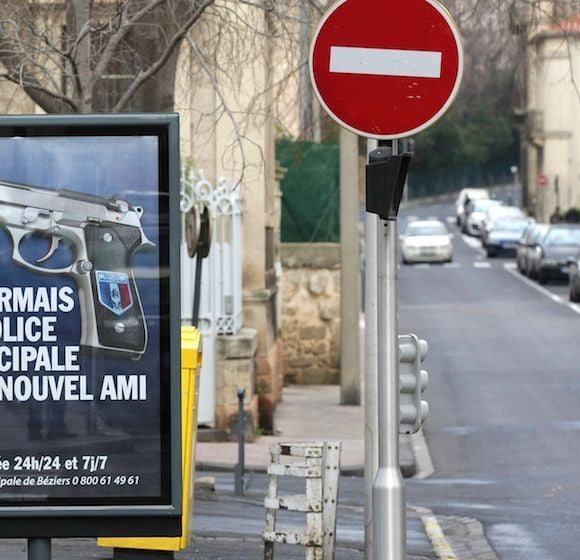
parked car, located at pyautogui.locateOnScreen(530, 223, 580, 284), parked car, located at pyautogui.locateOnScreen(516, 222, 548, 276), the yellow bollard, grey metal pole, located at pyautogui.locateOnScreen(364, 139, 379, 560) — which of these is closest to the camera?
the yellow bollard

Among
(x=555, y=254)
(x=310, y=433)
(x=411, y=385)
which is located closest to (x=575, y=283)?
(x=555, y=254)

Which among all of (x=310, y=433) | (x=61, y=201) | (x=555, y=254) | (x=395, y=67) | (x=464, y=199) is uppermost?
(x=395, y=67)

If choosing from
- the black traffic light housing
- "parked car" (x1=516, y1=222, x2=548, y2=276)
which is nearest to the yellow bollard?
the black traffic light housing

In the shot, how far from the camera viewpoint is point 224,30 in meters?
13.3

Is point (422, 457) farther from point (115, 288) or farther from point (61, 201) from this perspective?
point (61, 201)

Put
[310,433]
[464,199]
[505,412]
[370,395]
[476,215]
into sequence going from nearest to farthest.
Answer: [370,395], [310,433], [505,412], [476,215], [464,199]

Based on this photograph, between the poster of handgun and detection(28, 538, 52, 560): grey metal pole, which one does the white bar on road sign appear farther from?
detection(28, 538, 52, 560): grey metal pole

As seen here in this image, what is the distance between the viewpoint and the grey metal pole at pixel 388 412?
6.95 m

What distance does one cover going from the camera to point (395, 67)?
268 inches

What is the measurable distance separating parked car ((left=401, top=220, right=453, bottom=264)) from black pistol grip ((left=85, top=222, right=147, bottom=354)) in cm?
4650

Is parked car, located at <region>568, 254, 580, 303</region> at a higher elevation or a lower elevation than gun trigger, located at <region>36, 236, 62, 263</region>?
lower

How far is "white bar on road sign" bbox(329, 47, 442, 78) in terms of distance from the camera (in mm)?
6797

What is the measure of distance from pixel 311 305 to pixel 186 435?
14.6 metres

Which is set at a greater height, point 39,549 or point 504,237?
point 39,549
